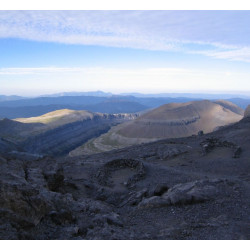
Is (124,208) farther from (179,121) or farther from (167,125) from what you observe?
(179,121)

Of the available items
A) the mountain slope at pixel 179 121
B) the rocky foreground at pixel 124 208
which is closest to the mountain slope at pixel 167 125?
the mountain slope at pixel 179 121

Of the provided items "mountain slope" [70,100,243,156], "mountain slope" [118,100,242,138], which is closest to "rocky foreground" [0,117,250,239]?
"mountain slope" [70,100,243,156]

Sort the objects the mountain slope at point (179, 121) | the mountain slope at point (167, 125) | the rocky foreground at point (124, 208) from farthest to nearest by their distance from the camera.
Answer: the mountain slope at point (179, 121)
the mountain slope at point (167, 125)
the rocky foreground at point (124, 208)

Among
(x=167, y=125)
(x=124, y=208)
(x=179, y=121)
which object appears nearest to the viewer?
(x=124, y=208)

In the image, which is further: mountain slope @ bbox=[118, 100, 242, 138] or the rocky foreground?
mountain slope @ bbox=[118, 100, 242, 138]

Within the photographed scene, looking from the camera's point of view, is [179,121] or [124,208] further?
[179,121]

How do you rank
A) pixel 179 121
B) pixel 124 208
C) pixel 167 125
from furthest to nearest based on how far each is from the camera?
1. pixel 179 121
2. pixel 167 125
3. pixel 124 208

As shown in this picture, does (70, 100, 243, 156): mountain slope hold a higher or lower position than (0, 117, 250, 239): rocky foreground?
lower

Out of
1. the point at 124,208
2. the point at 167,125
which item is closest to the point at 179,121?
the point at 167,125

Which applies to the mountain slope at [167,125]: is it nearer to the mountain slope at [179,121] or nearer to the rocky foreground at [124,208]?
the mountain slope at [179,121]

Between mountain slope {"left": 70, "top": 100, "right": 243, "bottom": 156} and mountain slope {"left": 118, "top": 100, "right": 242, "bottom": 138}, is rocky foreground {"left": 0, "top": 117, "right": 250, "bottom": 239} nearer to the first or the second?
mountain slope {"left": 70, "top": 100, "right": 243, "bottom": 156}

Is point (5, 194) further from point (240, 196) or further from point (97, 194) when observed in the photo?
point (240, 196)
